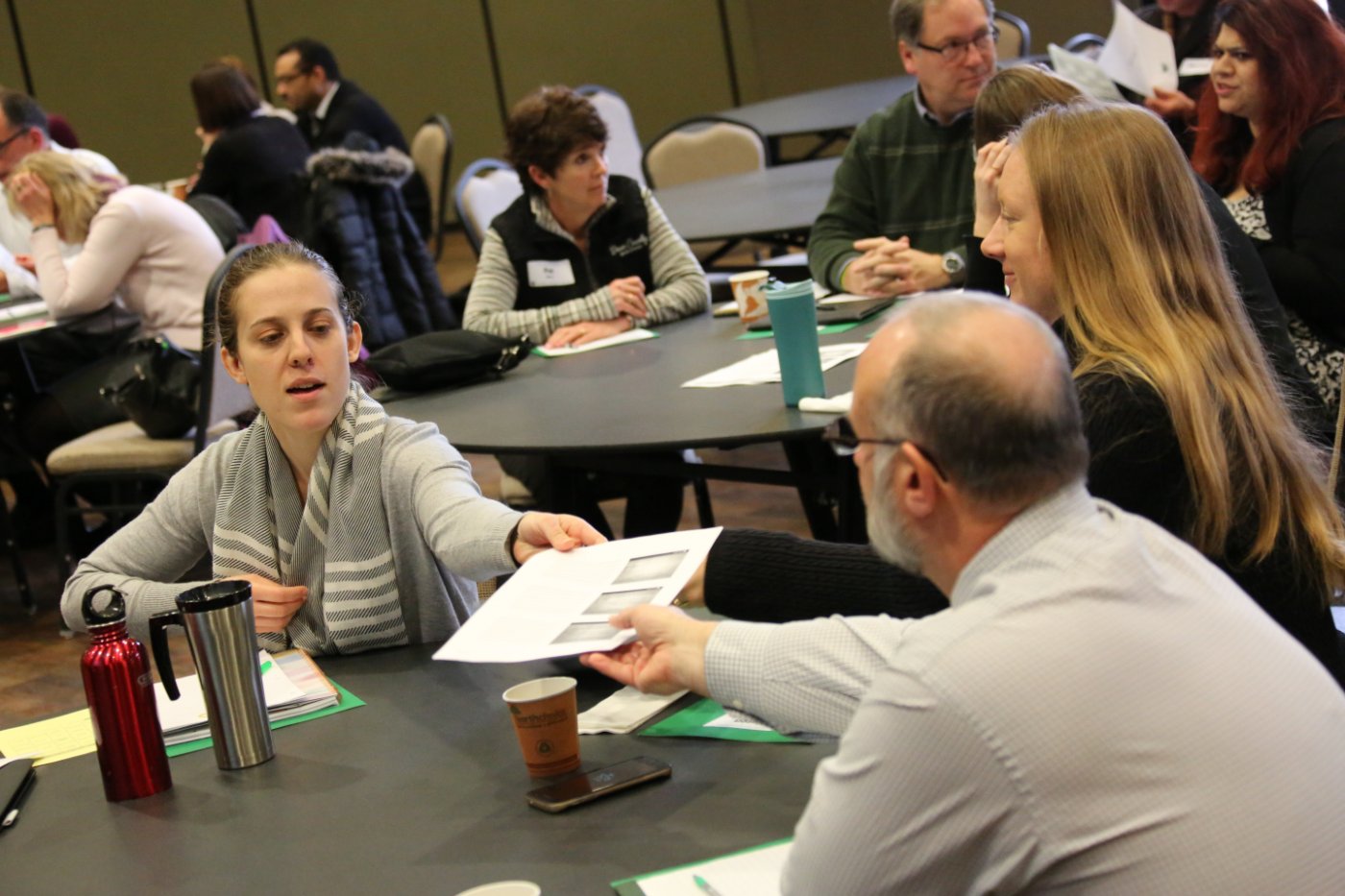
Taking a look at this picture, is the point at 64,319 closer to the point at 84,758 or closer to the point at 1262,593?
the point at 84,758

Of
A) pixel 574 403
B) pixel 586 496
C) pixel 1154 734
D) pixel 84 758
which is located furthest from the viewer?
pixel 586 496

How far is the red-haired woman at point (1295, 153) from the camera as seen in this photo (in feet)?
10.2

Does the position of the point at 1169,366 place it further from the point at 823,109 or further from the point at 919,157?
the point at 823,109

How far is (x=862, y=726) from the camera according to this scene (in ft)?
3.26

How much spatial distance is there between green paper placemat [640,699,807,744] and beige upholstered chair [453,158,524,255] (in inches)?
120

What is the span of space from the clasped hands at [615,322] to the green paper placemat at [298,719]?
1842 mm

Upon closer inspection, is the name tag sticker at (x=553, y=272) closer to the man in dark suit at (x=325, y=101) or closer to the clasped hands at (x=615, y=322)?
the clasped hands at (x=615, y=322)

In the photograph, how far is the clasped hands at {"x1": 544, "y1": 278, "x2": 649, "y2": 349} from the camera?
3543 mm

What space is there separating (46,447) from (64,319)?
49 cm

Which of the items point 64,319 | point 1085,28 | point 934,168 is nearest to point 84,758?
point 934,168

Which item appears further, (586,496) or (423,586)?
(586,496)

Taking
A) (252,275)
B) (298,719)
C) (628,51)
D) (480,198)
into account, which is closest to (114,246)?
(480,198)

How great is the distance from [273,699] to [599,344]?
1.90m

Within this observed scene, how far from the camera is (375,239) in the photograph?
18.4ft
